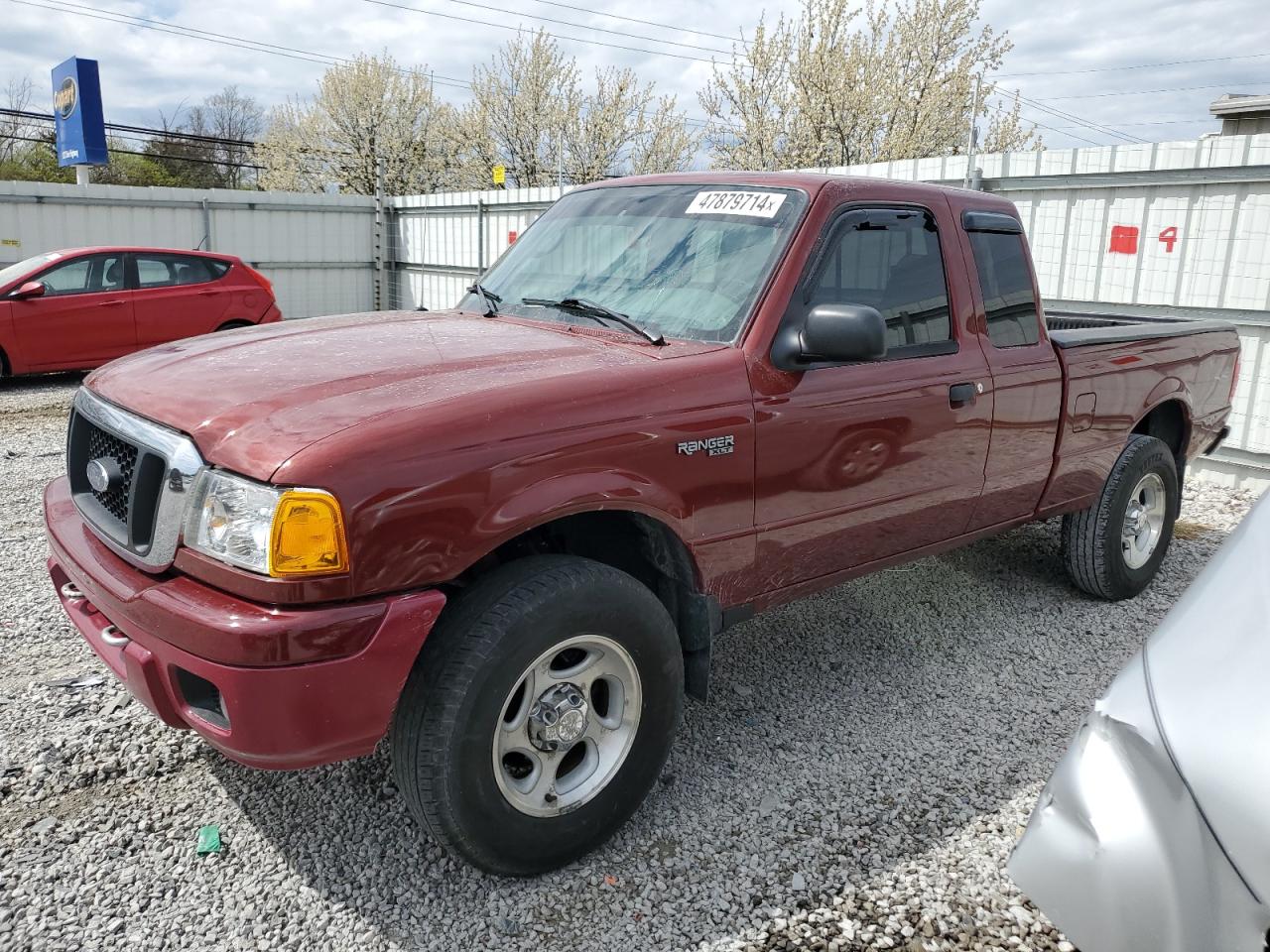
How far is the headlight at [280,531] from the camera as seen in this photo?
205cm

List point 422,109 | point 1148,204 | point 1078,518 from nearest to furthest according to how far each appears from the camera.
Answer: point 1078,518
point 1148,204
point 422,109

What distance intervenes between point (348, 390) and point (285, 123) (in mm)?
34208

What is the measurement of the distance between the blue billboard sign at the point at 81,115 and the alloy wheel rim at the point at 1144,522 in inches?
618

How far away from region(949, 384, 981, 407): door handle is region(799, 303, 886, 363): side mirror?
30.1 inches

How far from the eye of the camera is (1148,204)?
7.67 metres

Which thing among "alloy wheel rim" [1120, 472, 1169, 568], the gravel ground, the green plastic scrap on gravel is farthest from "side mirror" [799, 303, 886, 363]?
"alloy wheel rim" [1120, 472, 1169, 568]

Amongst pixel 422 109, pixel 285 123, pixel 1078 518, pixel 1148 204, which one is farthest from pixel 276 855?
pixel 285 123

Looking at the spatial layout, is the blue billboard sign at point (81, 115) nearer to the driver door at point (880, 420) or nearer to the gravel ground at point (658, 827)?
the gravel ground at point (658, 827)

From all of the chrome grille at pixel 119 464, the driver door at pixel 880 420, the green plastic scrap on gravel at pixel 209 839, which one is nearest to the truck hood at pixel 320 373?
the chrome grille at pixel 119 464

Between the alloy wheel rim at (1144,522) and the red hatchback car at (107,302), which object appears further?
the red hatchback car at (107,302)

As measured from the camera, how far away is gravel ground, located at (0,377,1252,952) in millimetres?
2426

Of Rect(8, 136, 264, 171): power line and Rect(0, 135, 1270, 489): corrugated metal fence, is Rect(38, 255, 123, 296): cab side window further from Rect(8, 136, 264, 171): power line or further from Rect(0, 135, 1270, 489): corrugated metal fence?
Rect(8, 136, 264, 171): power line

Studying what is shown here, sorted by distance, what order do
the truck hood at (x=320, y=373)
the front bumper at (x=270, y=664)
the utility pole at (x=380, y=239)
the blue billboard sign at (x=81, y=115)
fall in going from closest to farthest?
the front bumper at (x=270, y=664) < the truck hood at (x=320, y=373) < the blue billboard sign at (x=81, y=115) < the utility pole at (x=380, y=239)

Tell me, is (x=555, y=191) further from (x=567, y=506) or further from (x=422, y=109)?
(x=422, y=109)
